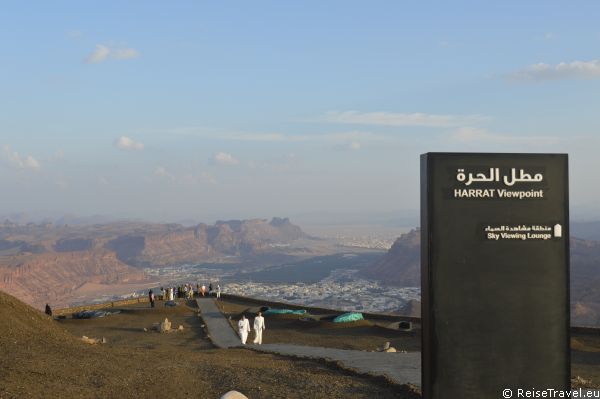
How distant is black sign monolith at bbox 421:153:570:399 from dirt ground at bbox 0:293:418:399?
8.52 feet

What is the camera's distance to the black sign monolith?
10141mm

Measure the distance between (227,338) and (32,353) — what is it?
1201cm

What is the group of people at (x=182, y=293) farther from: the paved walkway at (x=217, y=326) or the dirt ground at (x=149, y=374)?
the dirt ground at (x=149, y=374)

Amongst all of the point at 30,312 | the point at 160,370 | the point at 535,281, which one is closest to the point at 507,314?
the point at 535,281

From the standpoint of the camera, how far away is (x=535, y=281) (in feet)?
33.9

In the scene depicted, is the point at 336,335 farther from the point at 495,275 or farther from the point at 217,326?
the point at 495,275

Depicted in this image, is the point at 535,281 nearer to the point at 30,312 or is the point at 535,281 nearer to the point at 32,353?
the point at 32,353

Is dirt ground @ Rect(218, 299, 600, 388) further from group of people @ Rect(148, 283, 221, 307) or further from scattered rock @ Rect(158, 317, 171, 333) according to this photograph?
group of people @ Rect(148, 283, 221, 307)

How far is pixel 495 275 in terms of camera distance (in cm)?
1026

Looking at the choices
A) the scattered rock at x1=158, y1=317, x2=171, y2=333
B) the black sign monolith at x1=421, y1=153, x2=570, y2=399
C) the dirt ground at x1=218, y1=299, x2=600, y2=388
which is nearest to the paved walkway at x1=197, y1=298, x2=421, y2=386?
the black sign monolith at x1=421, y1=153, x2=570, y2=399

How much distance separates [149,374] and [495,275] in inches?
347

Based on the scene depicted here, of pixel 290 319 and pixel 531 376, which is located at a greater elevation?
pixel 531 376

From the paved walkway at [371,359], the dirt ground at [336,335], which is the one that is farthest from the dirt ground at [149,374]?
the dirt ground at [336,335]

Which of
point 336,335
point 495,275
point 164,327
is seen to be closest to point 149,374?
point 495,275
